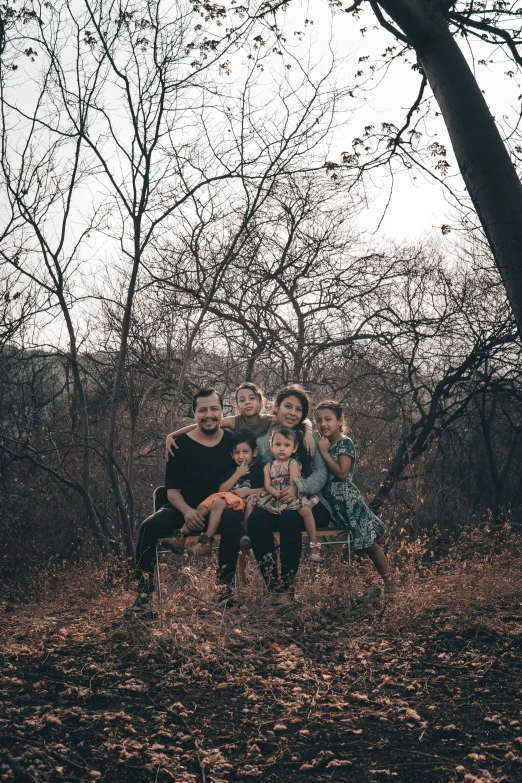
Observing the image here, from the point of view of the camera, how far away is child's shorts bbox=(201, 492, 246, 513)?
473cm

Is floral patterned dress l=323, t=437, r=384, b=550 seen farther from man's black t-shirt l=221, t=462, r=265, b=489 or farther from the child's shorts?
the child's shorts

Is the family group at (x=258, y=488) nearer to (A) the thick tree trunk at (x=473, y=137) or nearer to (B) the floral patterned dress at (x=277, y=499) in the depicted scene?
(B) the floral patterned dress at (x=277, y=499)

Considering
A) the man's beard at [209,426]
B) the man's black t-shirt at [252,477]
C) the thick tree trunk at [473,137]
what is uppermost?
the thick tree trunk at [473,137]

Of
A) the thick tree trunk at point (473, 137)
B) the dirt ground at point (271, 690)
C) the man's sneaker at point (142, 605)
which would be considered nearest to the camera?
the dirt ground at point (271, 690)

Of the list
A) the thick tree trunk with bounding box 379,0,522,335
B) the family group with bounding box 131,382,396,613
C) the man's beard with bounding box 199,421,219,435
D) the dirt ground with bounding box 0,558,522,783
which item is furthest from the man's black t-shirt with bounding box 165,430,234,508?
the thick tree trunk with bounding box 379,0,522,335

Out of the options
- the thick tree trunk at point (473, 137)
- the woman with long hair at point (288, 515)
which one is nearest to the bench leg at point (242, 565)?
the woman with long hair at point (288, 515)

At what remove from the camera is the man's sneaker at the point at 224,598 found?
4.24 m

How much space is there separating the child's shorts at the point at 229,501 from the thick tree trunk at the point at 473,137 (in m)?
2.04

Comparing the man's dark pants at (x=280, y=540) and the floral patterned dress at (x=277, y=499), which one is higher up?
the floral patterned dress at (x=277, y=499)

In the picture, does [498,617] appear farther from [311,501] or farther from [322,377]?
[322,377]

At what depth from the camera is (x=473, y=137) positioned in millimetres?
4309

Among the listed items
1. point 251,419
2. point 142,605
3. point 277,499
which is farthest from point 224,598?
point 251,419

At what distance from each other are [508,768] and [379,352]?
871cm

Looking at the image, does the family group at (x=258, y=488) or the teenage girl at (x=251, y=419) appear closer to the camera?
the family group at (x=258, y=488)
